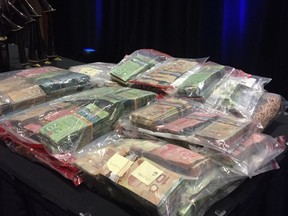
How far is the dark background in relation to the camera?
81.7 inches

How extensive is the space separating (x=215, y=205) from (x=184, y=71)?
22.5 inches

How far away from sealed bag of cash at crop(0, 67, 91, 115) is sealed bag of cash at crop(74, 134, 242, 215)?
339 millimetres

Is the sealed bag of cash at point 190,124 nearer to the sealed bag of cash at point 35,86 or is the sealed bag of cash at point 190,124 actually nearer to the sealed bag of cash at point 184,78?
the sealed bag of cash at point 184,78

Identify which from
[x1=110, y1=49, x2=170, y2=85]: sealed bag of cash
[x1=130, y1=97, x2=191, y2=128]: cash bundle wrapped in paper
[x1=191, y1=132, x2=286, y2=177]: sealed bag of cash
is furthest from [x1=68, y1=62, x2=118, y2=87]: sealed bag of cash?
[x1=191, y1=132, x2=286, y2=177]: sealed bag of cash

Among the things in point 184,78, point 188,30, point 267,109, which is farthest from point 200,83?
point 188,30

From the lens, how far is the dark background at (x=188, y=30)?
208 cm

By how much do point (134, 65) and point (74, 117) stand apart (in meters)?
0.45

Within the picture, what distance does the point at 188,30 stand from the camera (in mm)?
2461

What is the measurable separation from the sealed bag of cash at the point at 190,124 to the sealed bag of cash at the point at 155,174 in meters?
0.04

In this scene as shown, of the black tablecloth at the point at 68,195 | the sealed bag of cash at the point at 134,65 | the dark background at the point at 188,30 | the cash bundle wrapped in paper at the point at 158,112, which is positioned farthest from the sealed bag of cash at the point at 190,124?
the dark background at the point at 188,30

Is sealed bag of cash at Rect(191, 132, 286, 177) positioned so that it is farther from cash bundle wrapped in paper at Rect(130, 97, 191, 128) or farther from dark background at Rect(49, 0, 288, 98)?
dark background at Rect(49, 0, 288, 98)

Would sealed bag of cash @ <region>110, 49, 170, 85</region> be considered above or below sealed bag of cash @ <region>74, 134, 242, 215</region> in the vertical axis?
above

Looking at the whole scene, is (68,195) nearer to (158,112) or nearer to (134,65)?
(158,112)

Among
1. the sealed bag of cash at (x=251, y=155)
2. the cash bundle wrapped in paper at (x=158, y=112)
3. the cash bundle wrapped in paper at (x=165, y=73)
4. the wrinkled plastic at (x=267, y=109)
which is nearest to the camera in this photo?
the sealed bag of cash at (x=251, y=155)
